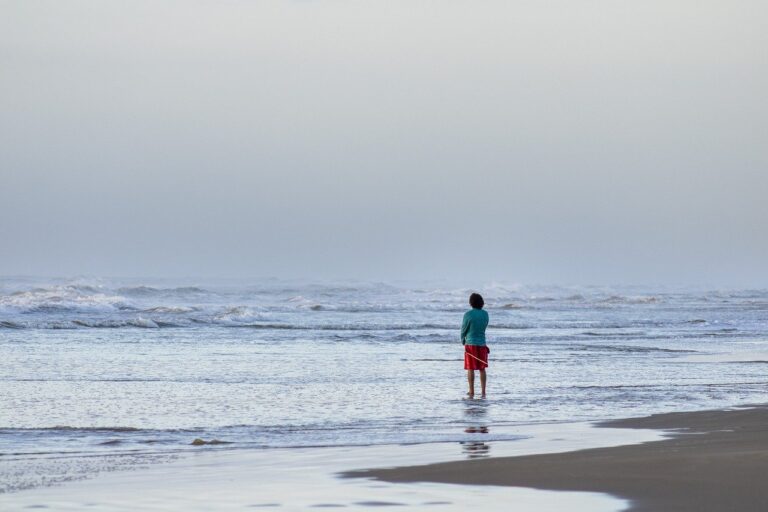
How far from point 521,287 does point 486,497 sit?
87.1 meters

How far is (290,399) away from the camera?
42.8 ft

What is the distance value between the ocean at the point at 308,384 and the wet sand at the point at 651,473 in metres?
1.10

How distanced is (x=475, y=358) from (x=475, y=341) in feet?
1.23

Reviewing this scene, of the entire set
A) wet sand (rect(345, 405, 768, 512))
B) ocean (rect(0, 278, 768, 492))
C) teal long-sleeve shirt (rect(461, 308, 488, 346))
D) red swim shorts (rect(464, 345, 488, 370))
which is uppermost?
teal long-sleeve shirt (rect(461, 308, 488, 346))

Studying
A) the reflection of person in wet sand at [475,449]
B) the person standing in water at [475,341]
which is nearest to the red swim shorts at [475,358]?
the person standing in water at [475,341]

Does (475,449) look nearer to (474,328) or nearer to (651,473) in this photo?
(651,473)

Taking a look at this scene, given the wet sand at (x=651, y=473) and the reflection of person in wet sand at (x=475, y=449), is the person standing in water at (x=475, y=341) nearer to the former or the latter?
the reflection of person in wet sand at (x=475, y=449)

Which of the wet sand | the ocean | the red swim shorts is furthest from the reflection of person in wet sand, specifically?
the red swim shorts

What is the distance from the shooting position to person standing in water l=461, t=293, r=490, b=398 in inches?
554

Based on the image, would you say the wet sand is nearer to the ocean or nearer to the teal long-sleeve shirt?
the ocean

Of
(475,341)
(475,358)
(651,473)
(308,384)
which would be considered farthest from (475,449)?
(308,384)

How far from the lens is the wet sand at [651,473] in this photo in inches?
246

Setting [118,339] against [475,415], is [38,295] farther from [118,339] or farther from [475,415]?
[475,415]

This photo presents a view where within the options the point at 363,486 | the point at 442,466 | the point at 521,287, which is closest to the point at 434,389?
the point at 442,466
